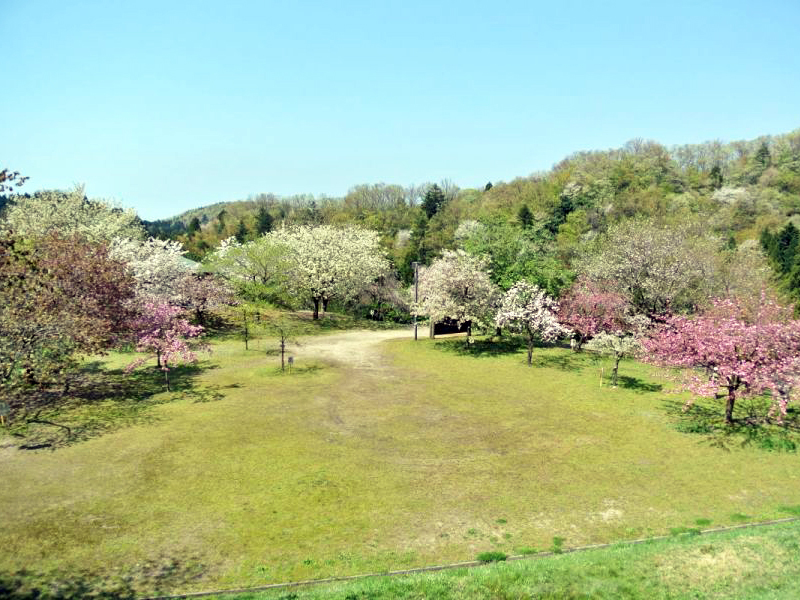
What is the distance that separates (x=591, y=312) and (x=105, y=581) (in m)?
36.7

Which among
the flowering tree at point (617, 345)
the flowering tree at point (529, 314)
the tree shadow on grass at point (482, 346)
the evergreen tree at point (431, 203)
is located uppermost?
the evergreen tree at point (431, 203)

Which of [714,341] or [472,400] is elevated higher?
[714,341]

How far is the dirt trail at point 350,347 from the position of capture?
1401 inches

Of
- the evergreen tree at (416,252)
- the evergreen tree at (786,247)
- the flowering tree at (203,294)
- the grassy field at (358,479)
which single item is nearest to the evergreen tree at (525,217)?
the evergreen tree at (416,252)

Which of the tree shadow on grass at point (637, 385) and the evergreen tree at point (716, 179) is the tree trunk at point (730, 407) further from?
the evergreen tree at point (716, 179)

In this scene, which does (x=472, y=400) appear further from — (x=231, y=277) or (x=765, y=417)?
(x=231, y=277)

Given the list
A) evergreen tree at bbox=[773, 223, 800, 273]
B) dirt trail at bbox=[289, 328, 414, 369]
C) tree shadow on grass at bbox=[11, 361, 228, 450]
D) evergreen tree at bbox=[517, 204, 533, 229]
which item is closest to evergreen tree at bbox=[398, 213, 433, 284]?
evergreen tree at bbox=[517, 204, 533, 229]

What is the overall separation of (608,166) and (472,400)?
96696mm

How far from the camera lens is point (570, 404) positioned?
83.5 ft

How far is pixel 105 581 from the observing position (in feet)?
37.4

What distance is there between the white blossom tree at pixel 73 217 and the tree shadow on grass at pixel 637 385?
5123 cm

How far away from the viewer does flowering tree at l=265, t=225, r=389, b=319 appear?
5419 cm

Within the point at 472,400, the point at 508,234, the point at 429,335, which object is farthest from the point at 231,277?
the point at 472,400

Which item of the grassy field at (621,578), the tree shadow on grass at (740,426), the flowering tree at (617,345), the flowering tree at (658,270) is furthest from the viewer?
the flowering tree at (658,270)
